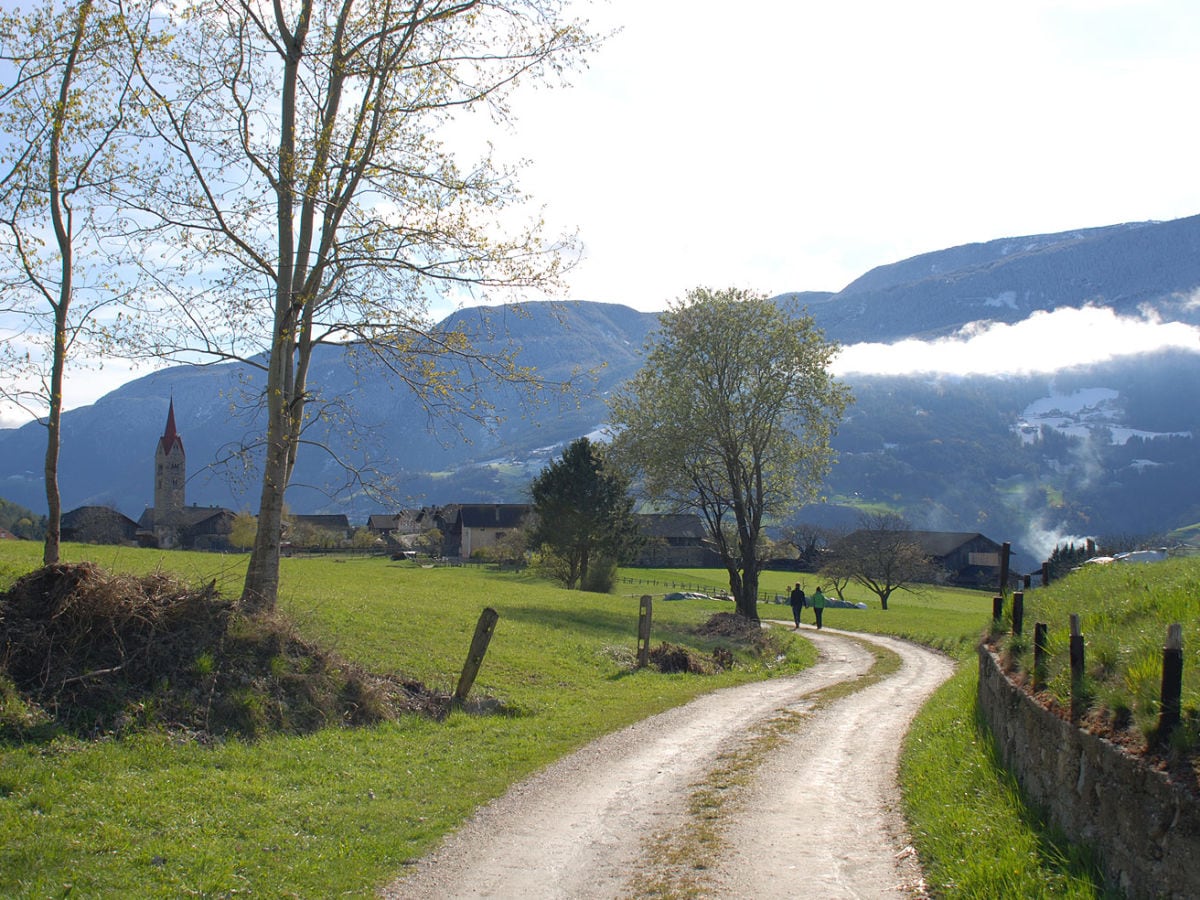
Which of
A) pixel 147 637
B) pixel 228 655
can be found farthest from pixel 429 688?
pixel 147 637

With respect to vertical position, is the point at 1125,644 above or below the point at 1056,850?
above

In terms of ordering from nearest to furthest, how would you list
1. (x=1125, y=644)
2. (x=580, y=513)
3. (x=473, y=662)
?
(x=1125, y=644) → (x=473, y=662) → (x=580, y=513)

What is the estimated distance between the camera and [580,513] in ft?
220

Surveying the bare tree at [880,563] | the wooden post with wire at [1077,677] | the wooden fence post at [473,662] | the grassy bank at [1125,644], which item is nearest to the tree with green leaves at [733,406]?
the wooden fence post at [473,662]

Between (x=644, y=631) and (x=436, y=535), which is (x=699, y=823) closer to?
(x=644, y=631)

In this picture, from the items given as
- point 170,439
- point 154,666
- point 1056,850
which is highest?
point 170,439

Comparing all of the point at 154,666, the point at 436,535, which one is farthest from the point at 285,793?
the point at 436,535

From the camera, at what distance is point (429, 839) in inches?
387

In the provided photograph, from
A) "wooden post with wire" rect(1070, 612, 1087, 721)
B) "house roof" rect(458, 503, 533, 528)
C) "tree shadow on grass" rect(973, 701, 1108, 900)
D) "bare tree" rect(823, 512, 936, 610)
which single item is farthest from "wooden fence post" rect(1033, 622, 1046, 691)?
"house roof" rect(458, 503, 533, 528)

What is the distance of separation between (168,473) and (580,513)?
341 feet

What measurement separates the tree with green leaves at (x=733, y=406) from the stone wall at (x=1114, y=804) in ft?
104

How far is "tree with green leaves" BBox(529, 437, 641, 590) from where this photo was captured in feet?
219

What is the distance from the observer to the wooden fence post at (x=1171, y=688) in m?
6.87

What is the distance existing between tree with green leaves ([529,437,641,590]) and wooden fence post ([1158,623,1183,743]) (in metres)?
58.4
